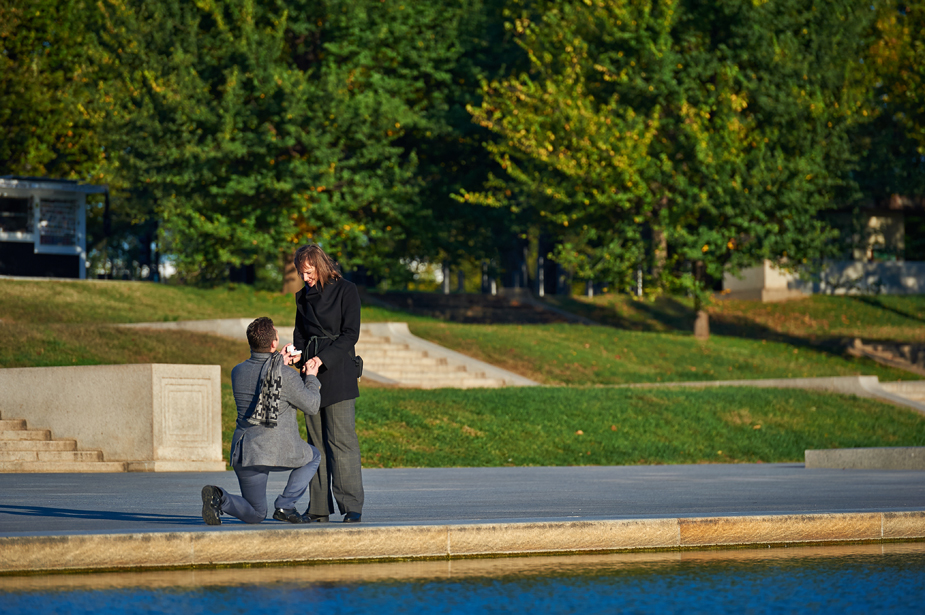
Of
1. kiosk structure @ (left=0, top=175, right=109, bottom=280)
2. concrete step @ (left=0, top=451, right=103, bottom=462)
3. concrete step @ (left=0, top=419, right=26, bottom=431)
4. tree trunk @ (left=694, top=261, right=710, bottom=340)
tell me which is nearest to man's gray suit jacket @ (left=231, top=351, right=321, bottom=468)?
concrete step @ (left=0, top=451, right=103, bottom=462)

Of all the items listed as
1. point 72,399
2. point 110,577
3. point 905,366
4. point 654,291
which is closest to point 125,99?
point 654,291

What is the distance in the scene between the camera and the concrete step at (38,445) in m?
13.5

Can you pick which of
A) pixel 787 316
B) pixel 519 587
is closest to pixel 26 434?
pixel 519 587

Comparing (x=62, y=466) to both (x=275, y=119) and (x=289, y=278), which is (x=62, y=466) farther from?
(x=289, y=278)

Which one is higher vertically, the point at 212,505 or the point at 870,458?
the point at 212,505

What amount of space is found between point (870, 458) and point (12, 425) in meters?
11.1

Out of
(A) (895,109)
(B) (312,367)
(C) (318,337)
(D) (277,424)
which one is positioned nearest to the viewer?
(D) (277,424)

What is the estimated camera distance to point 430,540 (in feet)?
21.4

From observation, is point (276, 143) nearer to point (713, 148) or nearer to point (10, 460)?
point (713, 148)

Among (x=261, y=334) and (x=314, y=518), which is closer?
(x=261, y=334)

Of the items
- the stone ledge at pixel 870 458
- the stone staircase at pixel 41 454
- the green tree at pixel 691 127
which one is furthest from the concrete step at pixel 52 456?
the green tree at pixel 691 127

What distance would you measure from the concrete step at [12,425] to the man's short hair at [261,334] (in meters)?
8.58

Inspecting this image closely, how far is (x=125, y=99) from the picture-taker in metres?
32.5

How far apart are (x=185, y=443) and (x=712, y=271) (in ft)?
64.5
